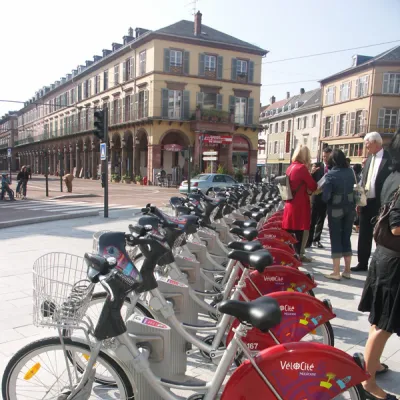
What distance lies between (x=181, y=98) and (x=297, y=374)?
31.2 m

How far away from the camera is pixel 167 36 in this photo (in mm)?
30125

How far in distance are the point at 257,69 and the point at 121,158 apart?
15490mm

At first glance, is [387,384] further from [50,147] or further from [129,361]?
[50,147]

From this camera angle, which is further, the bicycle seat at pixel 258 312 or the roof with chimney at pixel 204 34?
the roof with chimney at pixel 204 34

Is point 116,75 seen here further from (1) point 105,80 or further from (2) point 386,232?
(2) point 386,232

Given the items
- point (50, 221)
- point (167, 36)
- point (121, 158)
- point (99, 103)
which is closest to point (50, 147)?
point (99, 103)

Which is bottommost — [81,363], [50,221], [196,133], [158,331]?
[50,221]

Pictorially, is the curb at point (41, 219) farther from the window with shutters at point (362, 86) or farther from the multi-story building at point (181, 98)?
the window with shutters at point (362, 86)

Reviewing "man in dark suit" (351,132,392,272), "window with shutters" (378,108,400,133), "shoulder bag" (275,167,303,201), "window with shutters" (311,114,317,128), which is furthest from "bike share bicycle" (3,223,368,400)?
"window with shutters" (311,114,317,128)

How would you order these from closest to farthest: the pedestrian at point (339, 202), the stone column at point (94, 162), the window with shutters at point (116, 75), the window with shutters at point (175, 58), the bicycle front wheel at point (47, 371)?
the bicycle front wheel at point (47, 371) < the pedestrian at point (339, 202) < the window with shutters at point (175, 58) < the window with shutters at point (116, 75) < the stone column at point (94, 162)

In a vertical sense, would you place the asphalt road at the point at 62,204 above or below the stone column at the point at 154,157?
below

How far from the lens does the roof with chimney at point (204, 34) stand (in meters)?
30.7

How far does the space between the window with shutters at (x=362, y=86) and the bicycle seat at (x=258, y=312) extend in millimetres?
39209

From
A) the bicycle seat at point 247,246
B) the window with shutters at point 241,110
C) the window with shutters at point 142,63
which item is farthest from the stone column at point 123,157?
the bicycle seat at point 247,246
